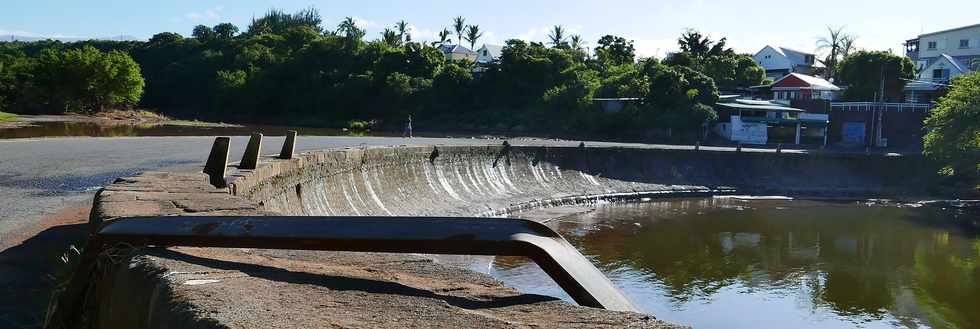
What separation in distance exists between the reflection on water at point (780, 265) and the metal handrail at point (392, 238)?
39.6 feet

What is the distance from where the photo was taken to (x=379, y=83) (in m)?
67.9

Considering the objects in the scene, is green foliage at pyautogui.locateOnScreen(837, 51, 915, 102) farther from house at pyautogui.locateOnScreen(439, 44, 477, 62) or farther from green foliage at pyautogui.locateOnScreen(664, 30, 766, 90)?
house at pyautogui.locateOnScreen(439, 44, 477, 62)

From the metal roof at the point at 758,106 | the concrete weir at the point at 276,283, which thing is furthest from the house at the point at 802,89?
the concrete weir at the point at 276,283

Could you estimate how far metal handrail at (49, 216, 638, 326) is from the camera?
346 centimetres

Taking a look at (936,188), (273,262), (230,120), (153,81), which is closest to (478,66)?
(230,120)

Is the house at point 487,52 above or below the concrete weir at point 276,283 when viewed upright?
above

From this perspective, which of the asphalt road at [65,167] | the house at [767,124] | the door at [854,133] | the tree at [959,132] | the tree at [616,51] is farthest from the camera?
the tree at [616,51]

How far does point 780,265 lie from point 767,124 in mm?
30147

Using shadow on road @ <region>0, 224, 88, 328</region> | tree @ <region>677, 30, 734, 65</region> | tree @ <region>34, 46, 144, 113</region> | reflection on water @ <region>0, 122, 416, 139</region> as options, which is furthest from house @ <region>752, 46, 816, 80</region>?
shadow on road @ <region>0, 224, 88, 328</region>

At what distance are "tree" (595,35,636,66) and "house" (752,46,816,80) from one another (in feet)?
45.5

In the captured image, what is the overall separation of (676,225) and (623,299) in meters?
25.3

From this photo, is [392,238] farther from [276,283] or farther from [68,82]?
[68,82]

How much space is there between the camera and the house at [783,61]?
79.2 metres

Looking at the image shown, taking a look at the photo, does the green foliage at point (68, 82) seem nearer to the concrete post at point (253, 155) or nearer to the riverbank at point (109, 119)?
the riverbank at point (109, 119)
